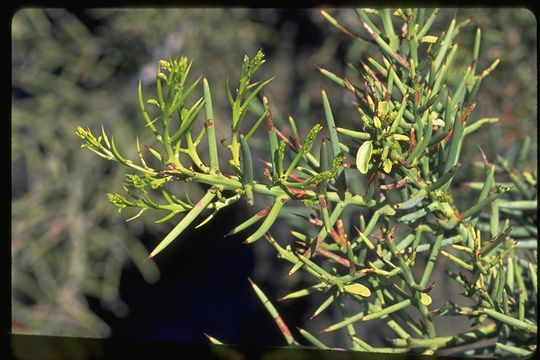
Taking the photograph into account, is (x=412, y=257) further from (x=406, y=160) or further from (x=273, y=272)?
(x=273, y=272)

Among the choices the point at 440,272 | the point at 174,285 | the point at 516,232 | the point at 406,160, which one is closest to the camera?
the point at 406,160

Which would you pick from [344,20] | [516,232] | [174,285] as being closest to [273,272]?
[174,285]

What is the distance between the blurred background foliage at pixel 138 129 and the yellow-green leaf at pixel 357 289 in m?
0.37

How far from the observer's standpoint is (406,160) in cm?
26

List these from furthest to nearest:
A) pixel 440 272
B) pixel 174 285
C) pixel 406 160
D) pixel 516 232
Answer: pixel 174 285
pixel 440 272
pixel 516 232
pixel 406 160

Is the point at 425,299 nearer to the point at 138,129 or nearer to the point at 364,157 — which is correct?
the point at 364,157

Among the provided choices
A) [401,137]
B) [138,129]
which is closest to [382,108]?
[401,137]

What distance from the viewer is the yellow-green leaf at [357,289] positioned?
10.2 inches

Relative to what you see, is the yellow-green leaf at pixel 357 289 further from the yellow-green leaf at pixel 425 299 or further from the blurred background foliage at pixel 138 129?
the blurred background foliage at pixel 138 129

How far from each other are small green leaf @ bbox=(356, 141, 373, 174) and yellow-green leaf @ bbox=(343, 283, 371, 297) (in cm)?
5

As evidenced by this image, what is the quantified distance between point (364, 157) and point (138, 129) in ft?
1.56

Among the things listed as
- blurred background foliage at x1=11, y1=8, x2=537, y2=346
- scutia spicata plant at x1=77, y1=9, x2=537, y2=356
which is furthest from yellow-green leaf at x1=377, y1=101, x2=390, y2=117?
blurred background foliage at x1=11, y1=8, x2=537, y2=346

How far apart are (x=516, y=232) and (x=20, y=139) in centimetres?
48

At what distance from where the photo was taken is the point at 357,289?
26 centimetres
